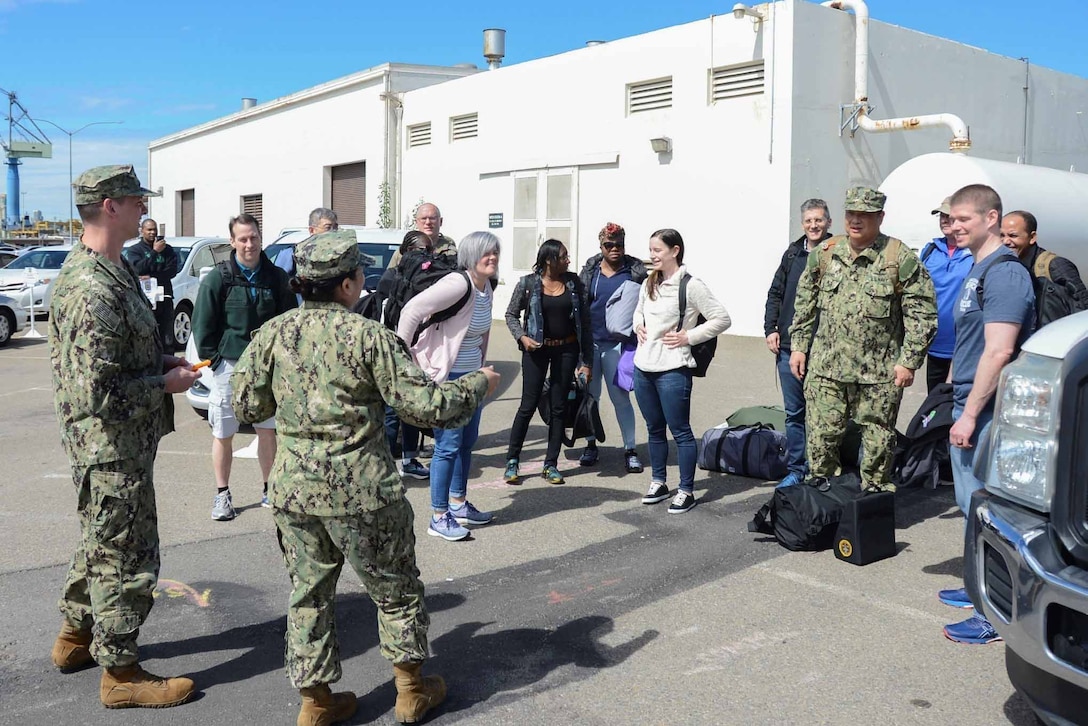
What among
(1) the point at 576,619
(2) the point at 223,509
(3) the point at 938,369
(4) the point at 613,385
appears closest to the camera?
(1) the point at 576,619

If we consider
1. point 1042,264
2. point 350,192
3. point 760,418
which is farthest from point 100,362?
point 350,192

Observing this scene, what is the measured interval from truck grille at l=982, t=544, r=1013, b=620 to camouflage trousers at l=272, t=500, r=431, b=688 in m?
1.87

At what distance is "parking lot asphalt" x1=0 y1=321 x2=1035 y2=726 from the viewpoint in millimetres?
3684

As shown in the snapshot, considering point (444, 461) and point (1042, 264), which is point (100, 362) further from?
point (1042, 264)

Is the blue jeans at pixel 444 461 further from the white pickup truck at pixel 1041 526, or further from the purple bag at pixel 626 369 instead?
the white pickup truck at pixel 1041 526

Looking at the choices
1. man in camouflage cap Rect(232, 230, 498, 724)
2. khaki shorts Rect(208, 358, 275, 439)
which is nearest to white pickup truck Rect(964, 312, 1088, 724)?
man in camouflage cap Rect(232, 230, 498, 724)

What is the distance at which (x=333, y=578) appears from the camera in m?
3.41

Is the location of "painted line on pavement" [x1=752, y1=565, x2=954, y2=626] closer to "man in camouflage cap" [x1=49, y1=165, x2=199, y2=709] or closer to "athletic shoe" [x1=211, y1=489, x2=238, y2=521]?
"man in camouflage cap" [x1=49, y1=165, x2=199, y2=709]

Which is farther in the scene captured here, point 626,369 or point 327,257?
point 626,369

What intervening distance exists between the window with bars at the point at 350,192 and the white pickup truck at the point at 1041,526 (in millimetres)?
23286

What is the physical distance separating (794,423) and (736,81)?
36.3ft

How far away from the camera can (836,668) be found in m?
3.99

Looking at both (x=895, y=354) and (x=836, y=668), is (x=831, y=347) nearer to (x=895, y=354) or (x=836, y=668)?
(x=895, y=354)

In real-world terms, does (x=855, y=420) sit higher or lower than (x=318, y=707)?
higher
